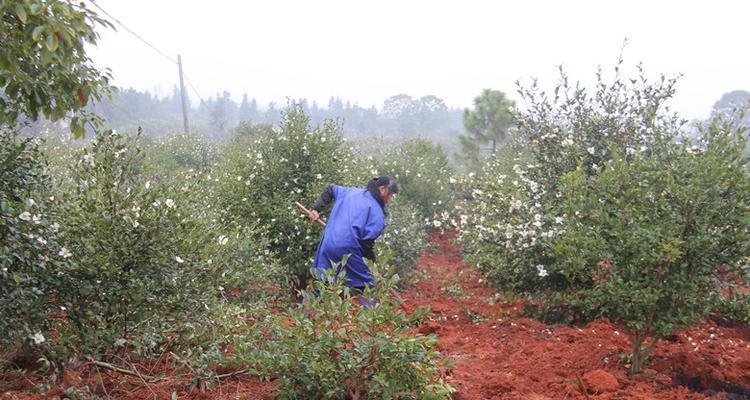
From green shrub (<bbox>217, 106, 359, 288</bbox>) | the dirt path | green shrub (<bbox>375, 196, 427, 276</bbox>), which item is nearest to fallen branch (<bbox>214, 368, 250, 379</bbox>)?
the dirt path

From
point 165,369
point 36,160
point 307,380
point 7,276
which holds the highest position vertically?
point 36,160

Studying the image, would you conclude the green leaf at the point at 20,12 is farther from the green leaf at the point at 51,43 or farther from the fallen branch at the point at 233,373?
the fallen branch at the point at 233,373

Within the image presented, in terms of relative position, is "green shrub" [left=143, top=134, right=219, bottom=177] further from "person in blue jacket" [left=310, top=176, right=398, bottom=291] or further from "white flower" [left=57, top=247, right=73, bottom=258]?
"white flower" [left=57, top=247, right=73, bottom=258]

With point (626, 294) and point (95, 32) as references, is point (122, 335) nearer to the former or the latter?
point (95, 32)

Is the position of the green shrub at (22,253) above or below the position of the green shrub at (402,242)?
above

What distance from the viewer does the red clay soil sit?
3.09 m

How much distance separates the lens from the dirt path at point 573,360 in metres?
3.62

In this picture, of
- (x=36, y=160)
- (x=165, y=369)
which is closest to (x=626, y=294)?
(x=165, y=369)

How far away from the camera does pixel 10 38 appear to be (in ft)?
8.70

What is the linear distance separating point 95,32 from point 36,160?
3.07ft

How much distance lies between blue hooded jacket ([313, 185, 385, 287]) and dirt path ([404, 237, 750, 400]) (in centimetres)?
103

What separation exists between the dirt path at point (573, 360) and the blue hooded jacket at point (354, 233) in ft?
3.39

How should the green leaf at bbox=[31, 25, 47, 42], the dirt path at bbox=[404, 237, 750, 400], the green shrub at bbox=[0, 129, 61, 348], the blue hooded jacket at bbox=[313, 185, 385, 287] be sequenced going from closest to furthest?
the green leaf at bbox=[31, 25, 47, 42], the green shrub at bbox=[0, 129, 61, 348], the dirt path at bbox=[404, 237, 750, 400], the blue hooded jacket at bbox=[313, 185, 385, 287]

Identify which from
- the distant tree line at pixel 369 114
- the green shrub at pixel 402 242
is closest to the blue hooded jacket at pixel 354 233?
the green shrub at pixel 402 242
